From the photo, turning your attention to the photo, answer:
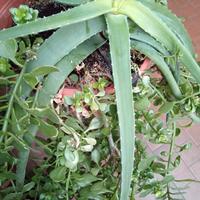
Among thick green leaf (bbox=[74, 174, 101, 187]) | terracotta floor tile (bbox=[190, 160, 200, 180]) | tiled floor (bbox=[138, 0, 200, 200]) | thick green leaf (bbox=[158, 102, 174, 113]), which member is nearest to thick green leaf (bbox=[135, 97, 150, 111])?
thick green leaf (bbox=[158, 102, 174, 113])

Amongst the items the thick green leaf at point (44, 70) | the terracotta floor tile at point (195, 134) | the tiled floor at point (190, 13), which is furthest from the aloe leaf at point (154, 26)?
the tiled floor at point (190, 13)

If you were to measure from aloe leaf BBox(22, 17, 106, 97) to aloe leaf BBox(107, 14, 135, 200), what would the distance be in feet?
0.16

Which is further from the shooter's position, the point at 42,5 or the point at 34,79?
the point at 42,5

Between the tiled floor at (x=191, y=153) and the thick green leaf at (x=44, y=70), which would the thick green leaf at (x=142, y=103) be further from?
the tiled floor at (x=191, y=153)

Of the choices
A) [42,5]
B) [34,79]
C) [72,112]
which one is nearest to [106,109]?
[72,112]

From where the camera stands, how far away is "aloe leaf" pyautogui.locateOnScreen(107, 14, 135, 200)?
1.80ft

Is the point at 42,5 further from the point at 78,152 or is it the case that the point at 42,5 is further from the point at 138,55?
→ the point at 78,152

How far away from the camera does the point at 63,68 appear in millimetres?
657

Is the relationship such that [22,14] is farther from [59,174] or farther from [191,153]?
[191,153]

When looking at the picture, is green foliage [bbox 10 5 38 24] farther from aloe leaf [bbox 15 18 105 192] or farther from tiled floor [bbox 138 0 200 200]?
tiled floor [bbox 138 0 200 200]

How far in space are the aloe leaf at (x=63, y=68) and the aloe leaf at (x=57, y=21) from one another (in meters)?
0.11

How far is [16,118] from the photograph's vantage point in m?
0.61

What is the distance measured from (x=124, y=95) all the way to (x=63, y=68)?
146mm

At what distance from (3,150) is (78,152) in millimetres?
119
